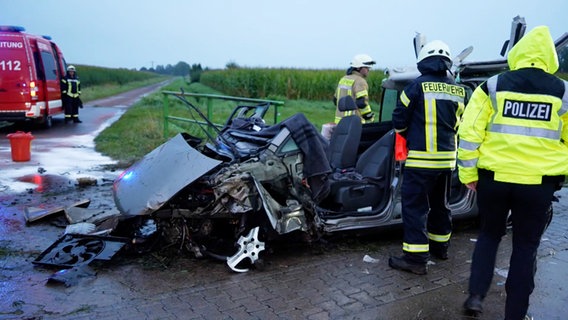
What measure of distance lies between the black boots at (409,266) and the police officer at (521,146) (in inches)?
41.8

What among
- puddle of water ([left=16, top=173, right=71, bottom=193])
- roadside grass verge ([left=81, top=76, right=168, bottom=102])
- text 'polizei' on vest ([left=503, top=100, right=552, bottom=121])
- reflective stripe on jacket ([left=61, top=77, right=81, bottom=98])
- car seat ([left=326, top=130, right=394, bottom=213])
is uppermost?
text 'polizei' on vest ([left=503, top=100, right=552, bottom=121])

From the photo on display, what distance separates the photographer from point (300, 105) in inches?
961

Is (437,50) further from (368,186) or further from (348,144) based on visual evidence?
(348,144)

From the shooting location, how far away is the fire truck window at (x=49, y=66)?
13.6 m

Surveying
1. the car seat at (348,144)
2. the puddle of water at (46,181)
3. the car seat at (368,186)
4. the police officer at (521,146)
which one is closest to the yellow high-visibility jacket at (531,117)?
the police officer at (521,146)

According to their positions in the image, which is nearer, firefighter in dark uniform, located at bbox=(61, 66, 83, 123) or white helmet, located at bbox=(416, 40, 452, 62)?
white helmet, located at bbox=(416, 40, 452, 62)

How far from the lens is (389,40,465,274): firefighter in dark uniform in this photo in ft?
13.5

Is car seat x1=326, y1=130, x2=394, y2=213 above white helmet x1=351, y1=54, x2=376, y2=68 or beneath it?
beneath

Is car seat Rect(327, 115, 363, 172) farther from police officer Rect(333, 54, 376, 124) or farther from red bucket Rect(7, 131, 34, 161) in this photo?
red bucket Rect(7, 131, 34, 161)

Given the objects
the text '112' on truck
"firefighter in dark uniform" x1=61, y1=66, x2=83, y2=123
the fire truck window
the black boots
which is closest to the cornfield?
"firefighter in dark uniform" x1=61, y1=66, x2=83, y2=123

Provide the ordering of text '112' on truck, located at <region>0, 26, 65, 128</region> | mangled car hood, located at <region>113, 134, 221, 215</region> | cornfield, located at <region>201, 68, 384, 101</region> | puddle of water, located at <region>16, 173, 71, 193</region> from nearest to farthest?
mangled car hood, located at <region>113, 134, 221, 215</region>, puddle of water, located at <region>16, 173, 71, 193</region>, text '112' on truck, located at <region>0, 26, 65, 128</region>, cornfield, located at <region>201, 68, 384, 101</region>

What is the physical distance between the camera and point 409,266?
4277 mm

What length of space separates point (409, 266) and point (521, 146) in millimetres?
1623

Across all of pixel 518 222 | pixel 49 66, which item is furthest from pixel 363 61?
pixel 49 66
